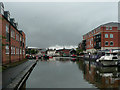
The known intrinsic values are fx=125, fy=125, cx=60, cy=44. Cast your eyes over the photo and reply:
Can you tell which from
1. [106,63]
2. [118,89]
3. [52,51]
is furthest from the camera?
[52,51]

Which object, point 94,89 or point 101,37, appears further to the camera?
point 101,37

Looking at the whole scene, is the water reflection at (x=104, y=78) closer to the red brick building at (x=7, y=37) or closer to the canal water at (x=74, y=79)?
the canal water at (x=74, y=79)

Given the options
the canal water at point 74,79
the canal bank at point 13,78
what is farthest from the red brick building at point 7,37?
the canal water at point 74,79

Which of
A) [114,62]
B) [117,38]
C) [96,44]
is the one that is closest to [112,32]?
[117,38]

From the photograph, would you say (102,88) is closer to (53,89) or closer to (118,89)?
(118,89)

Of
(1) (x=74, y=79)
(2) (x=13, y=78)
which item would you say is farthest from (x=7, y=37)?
(1) (x=74, y=79)

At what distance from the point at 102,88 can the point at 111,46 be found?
5256 centimetres

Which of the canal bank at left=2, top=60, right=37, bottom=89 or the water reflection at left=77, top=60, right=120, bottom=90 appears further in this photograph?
the water reflection at left=77, top=60, right=120, bottom=90

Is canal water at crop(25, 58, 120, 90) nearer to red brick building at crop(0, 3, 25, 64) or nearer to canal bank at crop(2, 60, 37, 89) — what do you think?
canal bank at crop(2, 60, 37, 89)

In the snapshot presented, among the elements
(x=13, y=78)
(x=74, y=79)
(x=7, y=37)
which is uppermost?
(x=7, y=37)

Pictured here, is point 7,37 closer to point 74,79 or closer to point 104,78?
point 74,79

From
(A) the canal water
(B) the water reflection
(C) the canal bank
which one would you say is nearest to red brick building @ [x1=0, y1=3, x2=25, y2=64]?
(C) the canal bank

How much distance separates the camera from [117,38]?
A: 57750 mm

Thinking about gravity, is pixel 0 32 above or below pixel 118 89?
above
